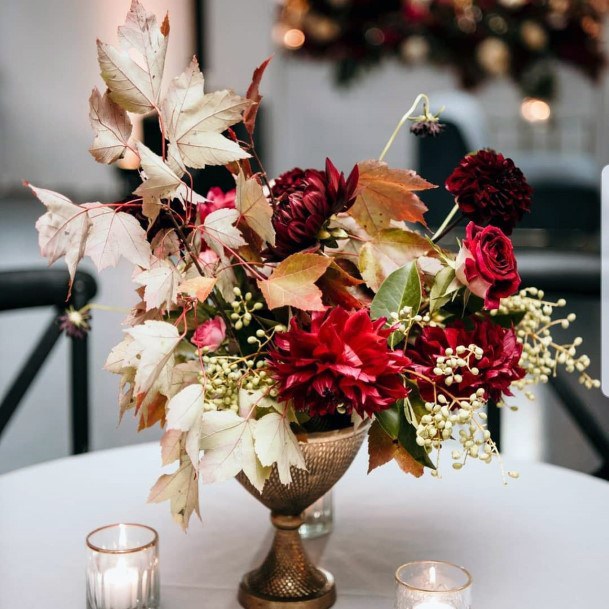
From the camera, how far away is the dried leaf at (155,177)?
48cm

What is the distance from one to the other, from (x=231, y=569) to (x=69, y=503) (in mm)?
196

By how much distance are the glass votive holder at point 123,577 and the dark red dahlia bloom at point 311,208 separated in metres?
0.21

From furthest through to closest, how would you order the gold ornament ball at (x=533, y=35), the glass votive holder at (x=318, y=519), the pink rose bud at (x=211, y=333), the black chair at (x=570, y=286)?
the gold ornament ball at (x=533, y=35) → the black chair at (x=570, y=286) → the glass votive holder at (x=318, y=519) → the pink rose bud at (x=211, y=333)

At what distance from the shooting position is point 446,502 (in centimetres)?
79

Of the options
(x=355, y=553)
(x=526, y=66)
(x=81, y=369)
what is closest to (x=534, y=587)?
(x=355, y=553)

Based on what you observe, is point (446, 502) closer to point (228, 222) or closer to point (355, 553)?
point (355, 553)

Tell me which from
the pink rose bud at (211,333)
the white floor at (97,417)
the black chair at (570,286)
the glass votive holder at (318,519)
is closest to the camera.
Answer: the pink rose bud at (211,333)

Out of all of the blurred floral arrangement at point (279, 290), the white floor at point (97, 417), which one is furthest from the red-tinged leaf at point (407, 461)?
the white floor at point (97, 417)

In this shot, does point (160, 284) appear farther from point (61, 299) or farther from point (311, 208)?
point (61, 299)

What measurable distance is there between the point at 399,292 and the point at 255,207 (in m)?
0.10

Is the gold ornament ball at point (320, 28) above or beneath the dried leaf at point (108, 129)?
above

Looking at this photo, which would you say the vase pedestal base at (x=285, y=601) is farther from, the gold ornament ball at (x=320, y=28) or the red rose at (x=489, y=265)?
the gold ornament ball at (x=320, y=28)

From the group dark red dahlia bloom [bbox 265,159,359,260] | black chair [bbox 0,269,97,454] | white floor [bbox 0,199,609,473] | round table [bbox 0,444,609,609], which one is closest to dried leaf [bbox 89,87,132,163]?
dark red dahlia bloom [bbox 265,159,359,260]

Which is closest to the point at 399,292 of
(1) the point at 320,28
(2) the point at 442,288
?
(2) the point at 442,288
